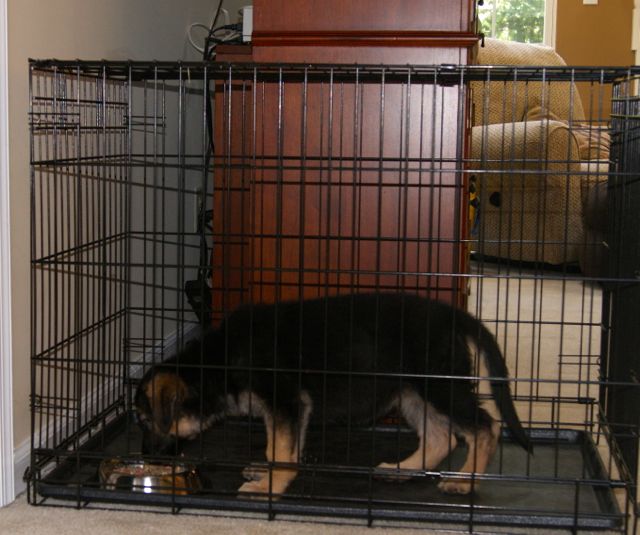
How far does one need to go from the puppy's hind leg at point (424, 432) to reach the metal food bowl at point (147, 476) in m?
0.52

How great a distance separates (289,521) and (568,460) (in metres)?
0.96

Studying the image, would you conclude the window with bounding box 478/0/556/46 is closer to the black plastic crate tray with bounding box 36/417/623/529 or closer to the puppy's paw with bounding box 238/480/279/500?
the black plastic crate tray with bounding box 36/417/623/529

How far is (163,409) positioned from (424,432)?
2.31 ft

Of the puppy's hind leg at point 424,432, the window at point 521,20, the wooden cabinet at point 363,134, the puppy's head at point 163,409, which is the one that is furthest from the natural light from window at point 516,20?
the puppy's head at point 163,409

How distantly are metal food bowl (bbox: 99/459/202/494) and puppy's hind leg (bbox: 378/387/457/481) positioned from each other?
52 centimetres

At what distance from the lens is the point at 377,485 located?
2584 millimetres

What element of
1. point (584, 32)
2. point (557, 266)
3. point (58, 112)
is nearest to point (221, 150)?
point (58, 112)

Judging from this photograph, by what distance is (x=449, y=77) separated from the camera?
9.12ft

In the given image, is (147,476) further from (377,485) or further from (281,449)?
(377,485)

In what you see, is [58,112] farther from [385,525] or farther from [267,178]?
[385,525]

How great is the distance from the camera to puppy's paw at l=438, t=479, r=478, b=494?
99.0 inches

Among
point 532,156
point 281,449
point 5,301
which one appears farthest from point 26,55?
point 532,156

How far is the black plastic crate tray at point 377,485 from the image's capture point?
231 cm

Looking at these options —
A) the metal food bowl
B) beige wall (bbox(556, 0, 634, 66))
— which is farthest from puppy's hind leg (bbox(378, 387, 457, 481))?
beige wall (bbox(556, 0, 634, 66))
